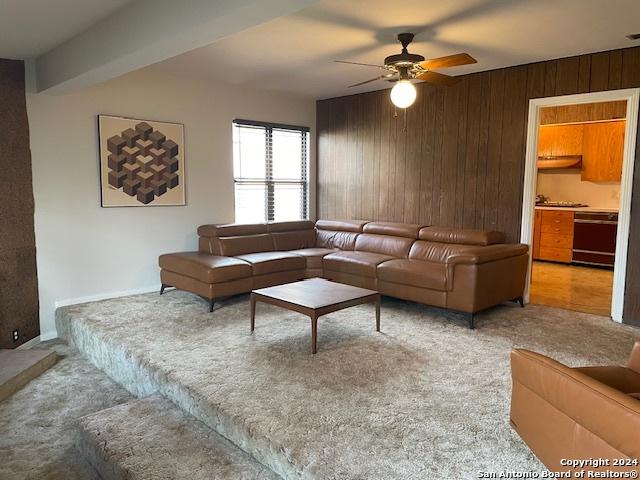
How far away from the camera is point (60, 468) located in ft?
8.76

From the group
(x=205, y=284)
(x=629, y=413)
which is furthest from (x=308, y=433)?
(x=205, y=284)

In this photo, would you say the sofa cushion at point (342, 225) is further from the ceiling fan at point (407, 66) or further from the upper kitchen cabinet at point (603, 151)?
the upper kitchen cabinet at point (603, 151)

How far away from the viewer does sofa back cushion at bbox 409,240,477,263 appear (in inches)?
187

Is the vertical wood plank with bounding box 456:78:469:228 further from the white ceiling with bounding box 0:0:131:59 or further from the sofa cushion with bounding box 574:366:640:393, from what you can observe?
the white ceiling with bounding box 0:0:131:59

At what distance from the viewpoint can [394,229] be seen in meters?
5.52

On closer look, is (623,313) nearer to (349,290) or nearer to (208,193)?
(349,290)

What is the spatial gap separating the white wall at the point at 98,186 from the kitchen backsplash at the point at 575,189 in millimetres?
4982

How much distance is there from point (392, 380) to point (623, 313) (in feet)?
8.74

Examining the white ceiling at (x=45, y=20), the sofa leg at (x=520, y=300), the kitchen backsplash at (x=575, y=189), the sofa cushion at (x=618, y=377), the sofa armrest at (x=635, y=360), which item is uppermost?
the white ceiling at (x=45, y=20)

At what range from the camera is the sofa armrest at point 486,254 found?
4125mm

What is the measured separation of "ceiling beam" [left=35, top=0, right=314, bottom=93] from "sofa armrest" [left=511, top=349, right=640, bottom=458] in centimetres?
174

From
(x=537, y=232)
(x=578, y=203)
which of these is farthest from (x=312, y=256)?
(x=578, y=203)

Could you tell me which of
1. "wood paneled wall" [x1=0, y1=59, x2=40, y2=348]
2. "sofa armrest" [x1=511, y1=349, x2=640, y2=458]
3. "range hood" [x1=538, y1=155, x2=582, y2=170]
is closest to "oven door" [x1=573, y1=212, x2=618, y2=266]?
"range hood" [x1=538, y1=155, x2=582, y2=170]

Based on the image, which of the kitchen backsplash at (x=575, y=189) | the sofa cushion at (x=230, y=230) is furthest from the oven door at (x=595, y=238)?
the sofa cushion at (x=230, y=230)
